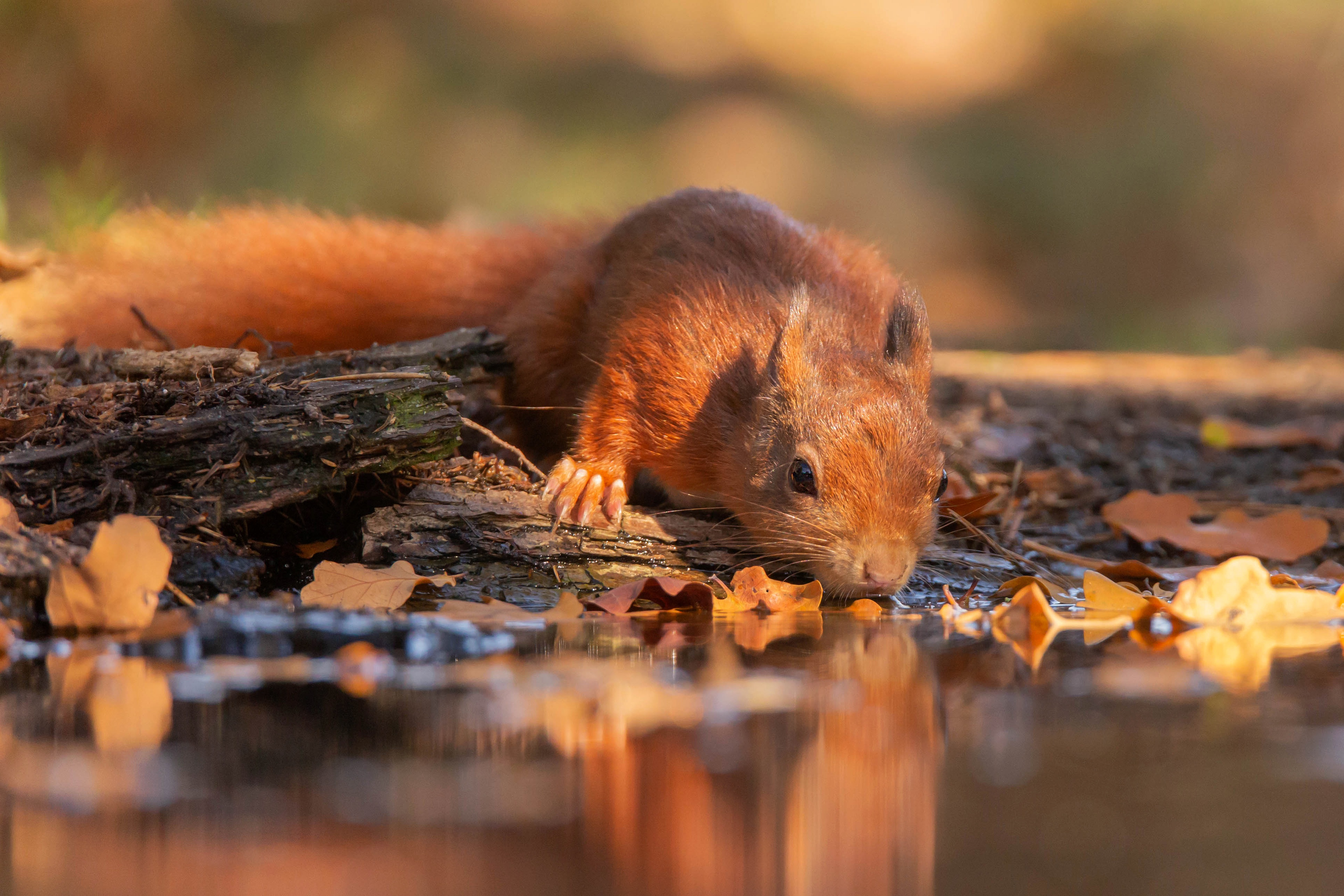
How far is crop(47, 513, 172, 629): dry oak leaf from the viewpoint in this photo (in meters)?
2.17

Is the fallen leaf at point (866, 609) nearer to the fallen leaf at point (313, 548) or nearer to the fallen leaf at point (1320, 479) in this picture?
the fallen leaf at point (313, 548)

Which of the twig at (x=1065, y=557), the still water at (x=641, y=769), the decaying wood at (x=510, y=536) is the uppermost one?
the decaying wood at (x=510, y=536)

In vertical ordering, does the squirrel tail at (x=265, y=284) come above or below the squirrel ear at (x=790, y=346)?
above

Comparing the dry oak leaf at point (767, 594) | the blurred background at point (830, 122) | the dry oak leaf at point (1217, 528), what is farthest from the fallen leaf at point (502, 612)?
the blurred background at point (830, 122)

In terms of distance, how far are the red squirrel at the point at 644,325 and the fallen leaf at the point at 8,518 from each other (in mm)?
1329

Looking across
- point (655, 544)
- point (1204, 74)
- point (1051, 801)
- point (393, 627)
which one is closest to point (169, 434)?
point (393, 627)

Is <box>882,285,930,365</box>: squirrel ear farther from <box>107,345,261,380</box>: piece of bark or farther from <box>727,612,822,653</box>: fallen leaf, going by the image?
<box>107,345,261,380</box>: piece of bark

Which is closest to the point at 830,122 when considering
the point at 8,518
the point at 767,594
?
the point at 767,594

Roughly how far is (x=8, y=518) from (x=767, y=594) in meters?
1.75

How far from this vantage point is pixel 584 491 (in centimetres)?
340

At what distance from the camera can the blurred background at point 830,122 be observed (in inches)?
436

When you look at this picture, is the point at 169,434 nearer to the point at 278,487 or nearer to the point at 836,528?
the point at 278,487

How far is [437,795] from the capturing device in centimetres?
138

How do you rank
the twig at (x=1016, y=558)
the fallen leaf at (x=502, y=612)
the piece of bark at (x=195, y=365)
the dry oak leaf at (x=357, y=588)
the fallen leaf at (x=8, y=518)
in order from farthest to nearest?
the twig at (x=1016, y=558)
the piece of bark at (x=195, y=365)
the dry oak leaf at (x=357, y=588)
the fallen leaf at (x=502, y=612)
the fallen leaf at (x=8, y=518)
